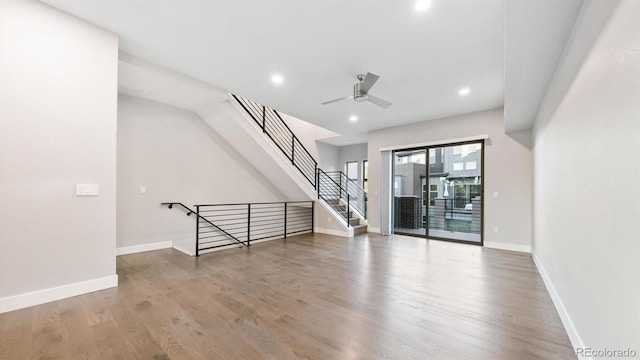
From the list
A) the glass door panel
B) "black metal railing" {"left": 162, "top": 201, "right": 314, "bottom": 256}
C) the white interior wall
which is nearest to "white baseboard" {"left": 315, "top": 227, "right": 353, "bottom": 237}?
"black metal railing" {"left": 162, "top": 201, "right": 314, "bottom": 256}

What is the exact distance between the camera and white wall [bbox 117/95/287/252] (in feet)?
15.4

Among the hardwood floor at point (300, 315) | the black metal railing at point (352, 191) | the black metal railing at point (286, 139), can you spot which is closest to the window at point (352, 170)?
the black metal railing at point (352, 191)

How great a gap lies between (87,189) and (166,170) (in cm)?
258

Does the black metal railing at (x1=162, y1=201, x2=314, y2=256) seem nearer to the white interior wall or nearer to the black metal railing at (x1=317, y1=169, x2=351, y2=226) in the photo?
the black metal railing at (x1=317, y1=169, x2=351, y2=226)

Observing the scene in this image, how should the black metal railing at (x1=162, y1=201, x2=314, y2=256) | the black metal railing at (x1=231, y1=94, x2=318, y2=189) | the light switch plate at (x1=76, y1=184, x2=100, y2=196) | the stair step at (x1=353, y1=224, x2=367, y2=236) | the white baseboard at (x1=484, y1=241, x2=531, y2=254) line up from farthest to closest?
the black metal railing at (x1=231, y1=94, x2=318, y2=189) < the stair step at (x1=353, y1=224, x2=367, y2=236) < the black metal railing at (x1=162, y1=201, x2=314, y2=256) < the white baseboard at (x1=484, y1=241, x2=531, y2=254) < the light switch plate at (x1=76, y1=184, x2=100, y2=196)

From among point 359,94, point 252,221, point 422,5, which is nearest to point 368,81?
point 359,94

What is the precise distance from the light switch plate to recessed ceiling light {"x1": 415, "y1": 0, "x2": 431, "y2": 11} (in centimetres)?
397

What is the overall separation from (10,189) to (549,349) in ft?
16.2

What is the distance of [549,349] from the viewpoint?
1898 millimetres

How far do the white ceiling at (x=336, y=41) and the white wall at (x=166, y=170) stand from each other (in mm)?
1826

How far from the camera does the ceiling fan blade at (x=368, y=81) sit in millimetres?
3211

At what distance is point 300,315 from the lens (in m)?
2.36

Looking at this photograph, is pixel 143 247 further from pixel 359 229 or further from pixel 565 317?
pixel 565 317

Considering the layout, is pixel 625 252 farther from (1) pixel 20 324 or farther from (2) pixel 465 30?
(1) pixel 20 324
